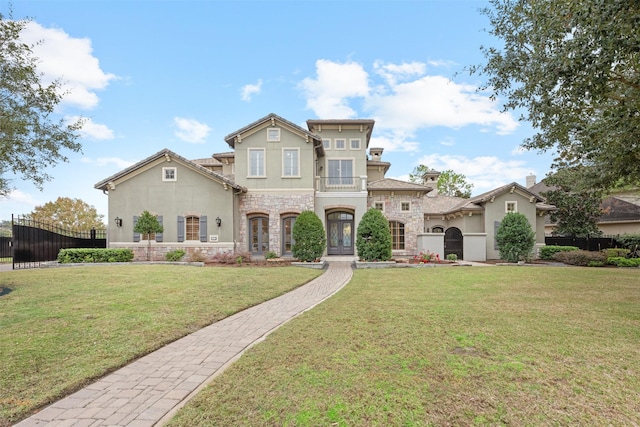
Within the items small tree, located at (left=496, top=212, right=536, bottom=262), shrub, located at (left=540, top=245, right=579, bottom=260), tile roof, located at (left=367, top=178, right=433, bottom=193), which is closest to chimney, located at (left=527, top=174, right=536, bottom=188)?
shrub, located at (left=540, top=245, right=579, bottom=260)

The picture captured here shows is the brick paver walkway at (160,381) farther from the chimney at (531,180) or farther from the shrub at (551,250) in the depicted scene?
the chimney at (531,180)

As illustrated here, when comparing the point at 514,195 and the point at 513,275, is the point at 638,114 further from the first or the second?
the point at 514,195

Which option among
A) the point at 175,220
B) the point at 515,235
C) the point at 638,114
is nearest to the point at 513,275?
the point at 515,235

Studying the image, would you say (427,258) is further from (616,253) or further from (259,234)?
(616,253)

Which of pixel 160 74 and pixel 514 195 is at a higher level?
pixel 160 74

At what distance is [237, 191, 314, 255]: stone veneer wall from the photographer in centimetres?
1833

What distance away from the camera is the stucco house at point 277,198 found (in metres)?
17.5

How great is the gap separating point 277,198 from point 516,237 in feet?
43.5

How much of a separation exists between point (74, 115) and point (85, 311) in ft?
25.4

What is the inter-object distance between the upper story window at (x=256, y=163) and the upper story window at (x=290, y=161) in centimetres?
121

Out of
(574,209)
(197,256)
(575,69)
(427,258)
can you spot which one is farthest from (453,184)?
(575,69)

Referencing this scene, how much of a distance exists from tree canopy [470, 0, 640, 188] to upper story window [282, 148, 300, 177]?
10.9 m

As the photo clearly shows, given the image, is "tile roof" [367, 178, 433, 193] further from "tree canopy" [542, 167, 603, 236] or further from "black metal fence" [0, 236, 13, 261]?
"black metal fence" [0, 236, 13, 261]

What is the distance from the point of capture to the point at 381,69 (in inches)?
669
